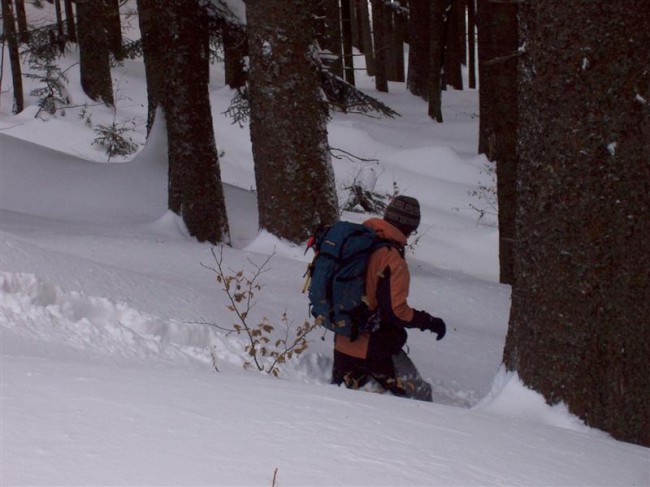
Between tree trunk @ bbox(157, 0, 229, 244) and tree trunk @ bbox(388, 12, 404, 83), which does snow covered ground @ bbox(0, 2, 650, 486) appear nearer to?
tree trunk @ bbox(157, 0, 229, 244)

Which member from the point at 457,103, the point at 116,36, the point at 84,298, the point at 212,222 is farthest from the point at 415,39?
the point at 84,298

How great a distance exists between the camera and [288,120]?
7.90 meters

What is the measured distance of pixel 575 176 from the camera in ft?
13.4

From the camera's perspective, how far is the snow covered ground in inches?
101

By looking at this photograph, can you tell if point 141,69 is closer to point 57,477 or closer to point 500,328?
point 500,328

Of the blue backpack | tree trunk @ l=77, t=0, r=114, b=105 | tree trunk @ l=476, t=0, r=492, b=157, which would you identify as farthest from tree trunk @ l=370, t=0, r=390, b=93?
the blue backpack

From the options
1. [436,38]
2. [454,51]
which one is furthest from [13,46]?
[454,51]

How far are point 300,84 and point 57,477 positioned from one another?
6075 millimetres

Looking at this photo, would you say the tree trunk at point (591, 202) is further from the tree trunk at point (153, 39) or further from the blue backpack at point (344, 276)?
the tree trunk at point (153, 39)

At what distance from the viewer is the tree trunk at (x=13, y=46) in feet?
54.1

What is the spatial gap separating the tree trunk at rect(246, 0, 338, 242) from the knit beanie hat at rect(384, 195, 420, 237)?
3.29m

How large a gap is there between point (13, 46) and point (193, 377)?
16.0 m

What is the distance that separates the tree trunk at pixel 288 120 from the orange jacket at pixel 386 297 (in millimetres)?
3184

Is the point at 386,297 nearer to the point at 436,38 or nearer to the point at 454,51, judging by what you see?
the point at 436,38
